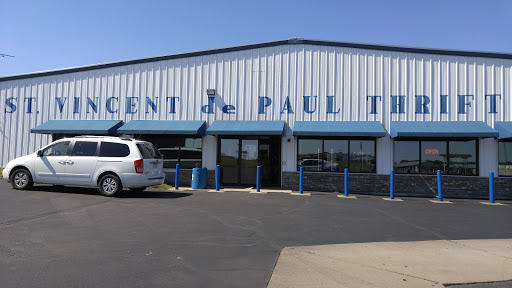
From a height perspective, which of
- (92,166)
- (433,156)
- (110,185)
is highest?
(433,156)

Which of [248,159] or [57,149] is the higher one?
[57,149]

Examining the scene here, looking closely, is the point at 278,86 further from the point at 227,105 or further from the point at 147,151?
the point at 147,151

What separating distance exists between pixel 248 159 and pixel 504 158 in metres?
10.8

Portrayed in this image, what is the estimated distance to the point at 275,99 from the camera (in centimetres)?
1495

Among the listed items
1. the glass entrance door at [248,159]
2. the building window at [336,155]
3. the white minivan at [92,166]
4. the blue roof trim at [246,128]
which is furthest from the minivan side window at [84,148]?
the building window at [336,155]

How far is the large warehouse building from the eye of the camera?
13812 mm

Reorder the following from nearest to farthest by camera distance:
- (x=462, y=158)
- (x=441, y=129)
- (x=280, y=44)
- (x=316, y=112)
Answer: (x=441, y=129) < (x=462, y=158) < (x=316, y=112) < (x=280, y=44)

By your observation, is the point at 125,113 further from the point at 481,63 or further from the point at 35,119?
the point at 481,63

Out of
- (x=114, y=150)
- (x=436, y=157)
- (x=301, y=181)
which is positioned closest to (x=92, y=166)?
(x=114, y=150)

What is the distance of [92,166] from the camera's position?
10406 mm

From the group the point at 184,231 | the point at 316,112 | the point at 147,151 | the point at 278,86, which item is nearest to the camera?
the point at 184,231

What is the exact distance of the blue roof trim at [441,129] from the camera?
42.1 ft

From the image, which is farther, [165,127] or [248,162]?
[248,162]

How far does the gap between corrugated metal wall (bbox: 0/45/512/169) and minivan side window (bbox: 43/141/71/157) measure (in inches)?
205
